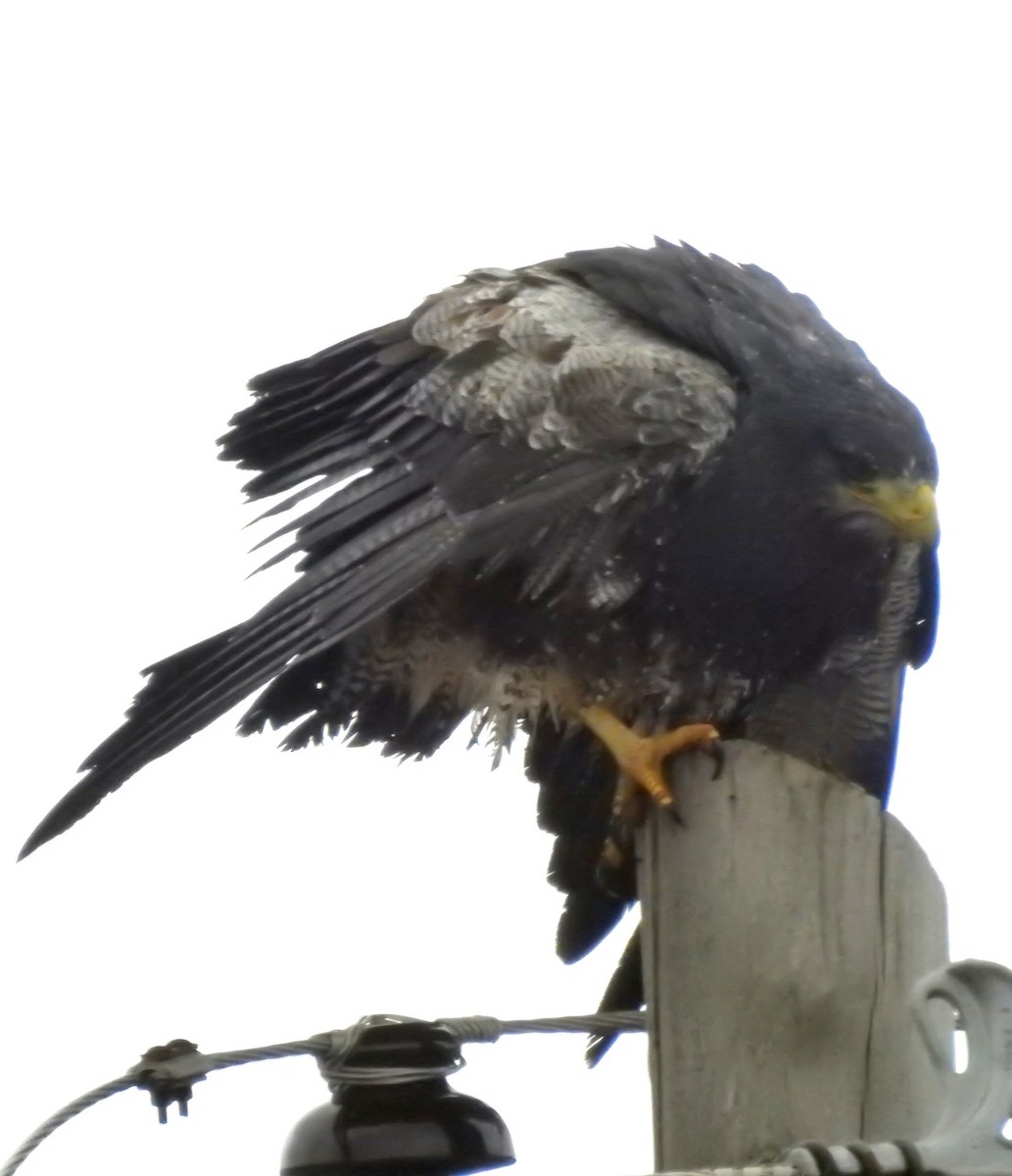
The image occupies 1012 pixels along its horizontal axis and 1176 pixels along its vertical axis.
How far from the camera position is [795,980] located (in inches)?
116

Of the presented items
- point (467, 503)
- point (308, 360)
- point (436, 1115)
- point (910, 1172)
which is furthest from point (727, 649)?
point (910, 1172)

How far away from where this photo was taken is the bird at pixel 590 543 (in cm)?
431

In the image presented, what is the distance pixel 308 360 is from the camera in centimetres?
504

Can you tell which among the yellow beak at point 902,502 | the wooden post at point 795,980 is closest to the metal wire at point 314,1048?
the wooden post at point 795,980


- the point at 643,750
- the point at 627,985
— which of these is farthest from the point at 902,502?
the point at 627,985

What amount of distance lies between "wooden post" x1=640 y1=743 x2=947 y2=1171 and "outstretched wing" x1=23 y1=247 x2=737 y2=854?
1306 millimetres

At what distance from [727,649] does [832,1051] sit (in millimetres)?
1714

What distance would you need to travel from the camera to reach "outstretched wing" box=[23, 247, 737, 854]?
4098 millimetres

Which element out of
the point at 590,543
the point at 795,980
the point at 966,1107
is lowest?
the point at 966,1107

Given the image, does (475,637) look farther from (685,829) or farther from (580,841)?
(685,829)

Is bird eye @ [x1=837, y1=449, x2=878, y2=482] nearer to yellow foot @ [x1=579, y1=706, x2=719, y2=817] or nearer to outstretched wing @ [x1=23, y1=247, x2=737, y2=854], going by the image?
outstretched wing @ [x1=23, y1=247, x2=737, y2=854]

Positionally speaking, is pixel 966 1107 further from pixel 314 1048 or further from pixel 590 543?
pixel 590 543

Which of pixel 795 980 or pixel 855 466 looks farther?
pixel 855 466

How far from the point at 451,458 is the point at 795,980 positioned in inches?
74.7
